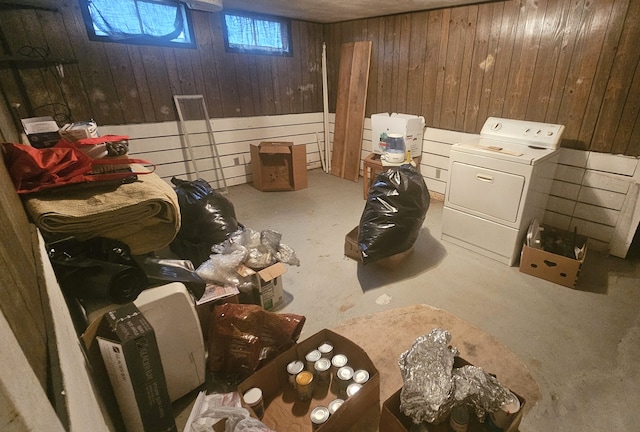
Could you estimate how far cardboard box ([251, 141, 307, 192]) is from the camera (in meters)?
3.80

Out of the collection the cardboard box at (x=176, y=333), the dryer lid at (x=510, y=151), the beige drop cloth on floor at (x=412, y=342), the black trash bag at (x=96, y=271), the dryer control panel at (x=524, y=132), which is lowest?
the beige drop cloth on floor at (x=412, y=342)

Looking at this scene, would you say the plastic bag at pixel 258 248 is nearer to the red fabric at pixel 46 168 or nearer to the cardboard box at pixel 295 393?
the cardboard box at pixel 295 393

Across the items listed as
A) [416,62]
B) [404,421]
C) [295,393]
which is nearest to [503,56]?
[416,62]

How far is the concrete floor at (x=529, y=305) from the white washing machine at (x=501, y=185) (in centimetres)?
17

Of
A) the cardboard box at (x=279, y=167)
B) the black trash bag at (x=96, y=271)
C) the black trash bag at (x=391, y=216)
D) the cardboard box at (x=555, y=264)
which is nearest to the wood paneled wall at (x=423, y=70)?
the cardboard box at (x=279, y=167)

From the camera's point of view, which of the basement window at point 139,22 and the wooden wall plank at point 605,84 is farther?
the basement window at point 139,22

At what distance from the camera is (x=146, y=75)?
3.18 metres

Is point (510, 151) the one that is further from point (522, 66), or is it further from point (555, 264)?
point (522, 66)

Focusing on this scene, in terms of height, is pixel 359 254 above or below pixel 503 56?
below

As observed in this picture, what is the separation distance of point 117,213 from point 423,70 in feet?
10.6

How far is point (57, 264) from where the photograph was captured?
3.59 feet

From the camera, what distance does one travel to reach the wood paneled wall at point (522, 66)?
7.19ft

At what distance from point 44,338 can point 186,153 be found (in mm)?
3374

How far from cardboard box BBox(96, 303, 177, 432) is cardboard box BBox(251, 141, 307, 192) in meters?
2.85
